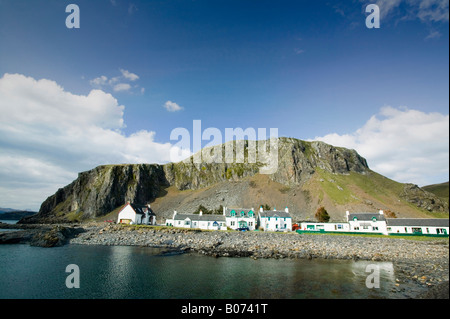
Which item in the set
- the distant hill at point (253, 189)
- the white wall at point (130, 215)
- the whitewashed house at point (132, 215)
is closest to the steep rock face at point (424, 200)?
the distant hill at point (253, 189)

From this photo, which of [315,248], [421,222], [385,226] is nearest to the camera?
[315,248]

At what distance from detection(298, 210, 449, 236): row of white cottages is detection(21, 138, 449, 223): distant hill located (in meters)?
34.2

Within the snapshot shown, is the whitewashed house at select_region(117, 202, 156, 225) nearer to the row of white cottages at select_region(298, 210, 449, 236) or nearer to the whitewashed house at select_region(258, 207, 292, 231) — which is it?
the whitewashed house at select_region(258, 207, 292, 231)

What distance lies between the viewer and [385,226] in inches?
2507

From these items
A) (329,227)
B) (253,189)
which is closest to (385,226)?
(329,227)

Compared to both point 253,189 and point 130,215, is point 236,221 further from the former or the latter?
point 253,189

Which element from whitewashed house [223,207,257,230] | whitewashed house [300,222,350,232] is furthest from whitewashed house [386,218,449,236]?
whitewashed house [223,207,257,230]

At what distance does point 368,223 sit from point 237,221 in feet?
131

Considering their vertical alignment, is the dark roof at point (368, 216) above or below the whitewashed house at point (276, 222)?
above

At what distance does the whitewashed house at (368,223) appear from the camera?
64.2 m

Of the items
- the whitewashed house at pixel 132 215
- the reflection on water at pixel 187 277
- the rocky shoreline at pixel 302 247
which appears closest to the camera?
the reflection on water at pixel 187 277

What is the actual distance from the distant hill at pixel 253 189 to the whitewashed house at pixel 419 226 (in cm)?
3773

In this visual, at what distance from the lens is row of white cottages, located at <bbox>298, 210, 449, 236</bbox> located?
57125mm

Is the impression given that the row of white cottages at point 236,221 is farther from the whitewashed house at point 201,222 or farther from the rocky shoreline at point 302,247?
the rocky shoreline at point 302,247
